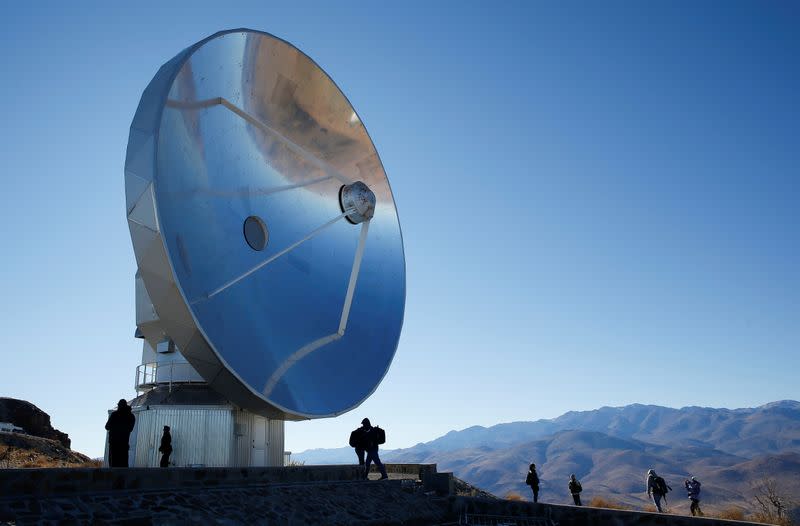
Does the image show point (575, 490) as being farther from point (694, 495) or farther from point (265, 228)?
point (265, 228)

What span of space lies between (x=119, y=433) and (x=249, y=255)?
5.85m

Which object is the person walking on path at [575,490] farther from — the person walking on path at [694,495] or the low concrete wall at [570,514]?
the low concrete wall at [570,514]

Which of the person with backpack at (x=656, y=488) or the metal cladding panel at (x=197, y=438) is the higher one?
the metal cladding panel at (x=197, y=438)

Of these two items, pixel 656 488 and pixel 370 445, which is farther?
pixel 656 488

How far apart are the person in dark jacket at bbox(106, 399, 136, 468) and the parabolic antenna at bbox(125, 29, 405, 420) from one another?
1.81 meters

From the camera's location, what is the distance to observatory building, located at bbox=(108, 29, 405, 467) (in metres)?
14.9

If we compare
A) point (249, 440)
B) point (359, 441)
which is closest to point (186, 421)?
point (249, 440)

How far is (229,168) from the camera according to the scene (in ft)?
60.1

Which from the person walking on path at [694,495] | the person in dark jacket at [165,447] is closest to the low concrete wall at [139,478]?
the person in dark jacket at [165,447]

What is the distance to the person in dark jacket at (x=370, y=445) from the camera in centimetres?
1862

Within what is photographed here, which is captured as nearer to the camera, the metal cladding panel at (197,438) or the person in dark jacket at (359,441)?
the metal cladding panel at (197,438)

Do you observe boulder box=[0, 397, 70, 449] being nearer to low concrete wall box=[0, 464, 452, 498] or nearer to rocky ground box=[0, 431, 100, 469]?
rocky ground box=[0, 431, 100, 469]

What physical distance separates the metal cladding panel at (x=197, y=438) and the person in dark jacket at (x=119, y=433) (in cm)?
400

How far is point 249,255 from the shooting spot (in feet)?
60.5
